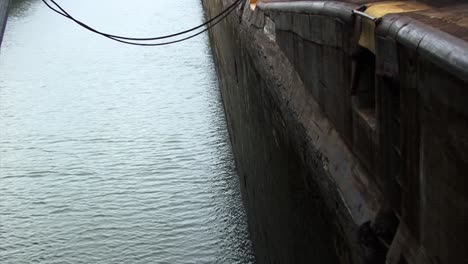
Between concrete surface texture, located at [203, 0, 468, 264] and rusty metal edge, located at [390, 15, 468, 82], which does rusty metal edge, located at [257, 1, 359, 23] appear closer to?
concrete surface texture, located at [203, 0, 468, 264]

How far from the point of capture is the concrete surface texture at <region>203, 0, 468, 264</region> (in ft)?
7.72

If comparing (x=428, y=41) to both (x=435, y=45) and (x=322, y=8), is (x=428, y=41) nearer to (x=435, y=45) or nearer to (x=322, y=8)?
(x=435, y=45)

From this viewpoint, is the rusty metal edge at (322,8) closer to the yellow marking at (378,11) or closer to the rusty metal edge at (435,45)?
the yellow marking at (378,11)

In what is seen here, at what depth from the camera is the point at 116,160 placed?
588 inches

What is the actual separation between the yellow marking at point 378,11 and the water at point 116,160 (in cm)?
757

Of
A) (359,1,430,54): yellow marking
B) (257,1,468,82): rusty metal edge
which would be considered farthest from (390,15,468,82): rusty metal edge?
(359,1,430,54): yellow marking

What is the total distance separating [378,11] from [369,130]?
0.64m

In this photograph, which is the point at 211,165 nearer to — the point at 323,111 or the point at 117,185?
the point at 117,185

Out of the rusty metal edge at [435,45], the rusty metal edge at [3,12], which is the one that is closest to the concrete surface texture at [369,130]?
the rusty metal edge at [435,45]

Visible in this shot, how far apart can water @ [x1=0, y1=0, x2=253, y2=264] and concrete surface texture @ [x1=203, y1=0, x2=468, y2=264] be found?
5.60m

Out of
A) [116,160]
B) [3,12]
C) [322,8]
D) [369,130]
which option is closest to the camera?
[369,130]

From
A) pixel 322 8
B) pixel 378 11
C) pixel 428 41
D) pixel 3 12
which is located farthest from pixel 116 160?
pixel 428 41

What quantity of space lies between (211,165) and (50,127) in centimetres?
553

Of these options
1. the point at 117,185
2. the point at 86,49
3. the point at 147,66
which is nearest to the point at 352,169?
the point at 117,185
